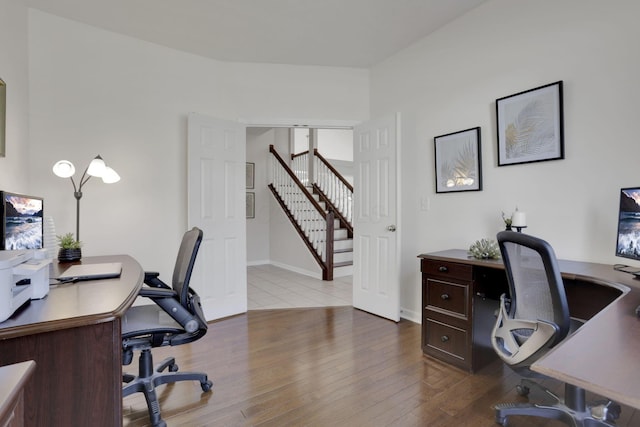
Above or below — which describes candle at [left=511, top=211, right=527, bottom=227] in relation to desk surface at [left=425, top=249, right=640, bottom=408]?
above

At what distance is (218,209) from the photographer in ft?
10.5

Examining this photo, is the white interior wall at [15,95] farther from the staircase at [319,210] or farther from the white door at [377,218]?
the staircase at [319,210]

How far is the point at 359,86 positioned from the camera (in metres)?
3.64

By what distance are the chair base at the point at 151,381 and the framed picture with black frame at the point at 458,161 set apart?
2.41 m

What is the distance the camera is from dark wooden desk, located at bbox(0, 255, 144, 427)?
94 centimetres

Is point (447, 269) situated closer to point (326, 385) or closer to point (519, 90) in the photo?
point (326, 385)

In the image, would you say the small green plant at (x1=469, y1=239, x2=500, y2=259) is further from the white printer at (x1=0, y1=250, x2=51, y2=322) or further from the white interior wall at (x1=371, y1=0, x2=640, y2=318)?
the white printer at (x1=0, y1=250, x2=51, y2=322)

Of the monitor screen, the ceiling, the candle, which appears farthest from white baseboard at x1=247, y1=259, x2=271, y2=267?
the monitor screen

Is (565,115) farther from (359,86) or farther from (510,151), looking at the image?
(359,86)

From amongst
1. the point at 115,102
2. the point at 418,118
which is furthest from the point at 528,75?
the point at 115,102

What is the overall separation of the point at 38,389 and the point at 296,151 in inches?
266

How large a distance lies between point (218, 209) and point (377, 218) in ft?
5.38

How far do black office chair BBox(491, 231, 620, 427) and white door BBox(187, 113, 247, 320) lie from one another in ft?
8.14

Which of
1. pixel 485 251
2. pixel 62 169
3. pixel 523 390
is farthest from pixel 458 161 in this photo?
pixel 62 169
